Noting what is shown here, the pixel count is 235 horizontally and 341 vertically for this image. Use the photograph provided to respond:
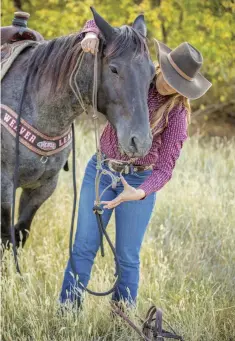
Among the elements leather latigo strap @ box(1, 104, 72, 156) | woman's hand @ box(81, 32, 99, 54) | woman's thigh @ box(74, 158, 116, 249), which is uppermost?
woman's hand @ box(81, 32, 99, 54)

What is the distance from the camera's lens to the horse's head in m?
2.74

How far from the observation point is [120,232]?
3256 mm

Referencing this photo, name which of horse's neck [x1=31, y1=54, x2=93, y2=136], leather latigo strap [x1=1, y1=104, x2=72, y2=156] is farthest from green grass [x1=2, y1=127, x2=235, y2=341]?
horse's neck [x1=31, y1=54, x2=93, y2=136]

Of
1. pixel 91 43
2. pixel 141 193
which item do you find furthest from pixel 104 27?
pixel 141 193

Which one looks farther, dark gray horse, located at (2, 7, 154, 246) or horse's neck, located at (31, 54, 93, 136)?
horse's neck, located at (31, 54, 93, 136)

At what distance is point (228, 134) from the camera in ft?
34.7

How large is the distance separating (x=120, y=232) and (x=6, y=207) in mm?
876

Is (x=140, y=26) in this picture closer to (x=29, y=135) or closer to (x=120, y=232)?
(x=29, y=135)

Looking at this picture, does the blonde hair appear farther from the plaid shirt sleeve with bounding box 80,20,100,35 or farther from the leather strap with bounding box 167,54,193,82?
the plaid shirt sleeve with bounding box 80,20,100,35

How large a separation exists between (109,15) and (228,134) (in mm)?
4534

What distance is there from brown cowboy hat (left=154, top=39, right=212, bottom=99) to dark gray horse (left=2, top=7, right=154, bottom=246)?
0.12 m

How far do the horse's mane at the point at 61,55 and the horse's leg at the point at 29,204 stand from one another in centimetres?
75

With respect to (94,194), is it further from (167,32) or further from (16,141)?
(167,32)

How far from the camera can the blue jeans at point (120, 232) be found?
3199 mm
